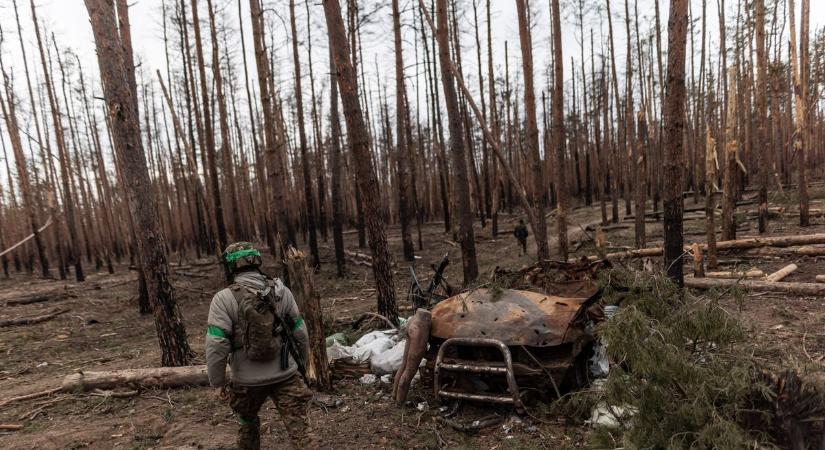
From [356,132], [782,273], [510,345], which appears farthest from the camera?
[782,273]

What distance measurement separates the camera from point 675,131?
17.1 feet

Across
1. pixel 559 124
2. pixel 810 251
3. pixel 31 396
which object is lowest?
pixel 31 396

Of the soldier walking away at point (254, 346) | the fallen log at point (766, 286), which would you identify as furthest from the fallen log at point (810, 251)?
the soldier walking away at point (254, 346)

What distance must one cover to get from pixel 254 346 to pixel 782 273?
26.7 feet

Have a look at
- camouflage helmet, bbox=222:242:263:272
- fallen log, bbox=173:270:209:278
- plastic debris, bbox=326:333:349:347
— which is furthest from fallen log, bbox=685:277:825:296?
fallen log, bbox=173:270:209:278

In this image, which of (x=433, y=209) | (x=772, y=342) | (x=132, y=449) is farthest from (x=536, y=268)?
(x=433, y=209)

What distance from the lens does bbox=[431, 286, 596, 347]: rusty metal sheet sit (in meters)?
3.93

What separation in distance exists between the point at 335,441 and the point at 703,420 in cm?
284

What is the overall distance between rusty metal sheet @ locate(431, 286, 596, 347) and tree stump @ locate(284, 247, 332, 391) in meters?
1.31

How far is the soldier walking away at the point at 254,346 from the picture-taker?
296cm

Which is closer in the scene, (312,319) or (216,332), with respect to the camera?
(216,332)

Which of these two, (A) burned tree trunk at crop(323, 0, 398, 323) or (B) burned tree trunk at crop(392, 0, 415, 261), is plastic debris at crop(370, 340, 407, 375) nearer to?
(A) burned tree trunk at crop(323, 0, 398, 323)

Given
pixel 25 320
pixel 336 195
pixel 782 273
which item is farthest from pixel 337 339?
pixel 25 320

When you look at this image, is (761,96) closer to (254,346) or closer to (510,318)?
(510,318)
